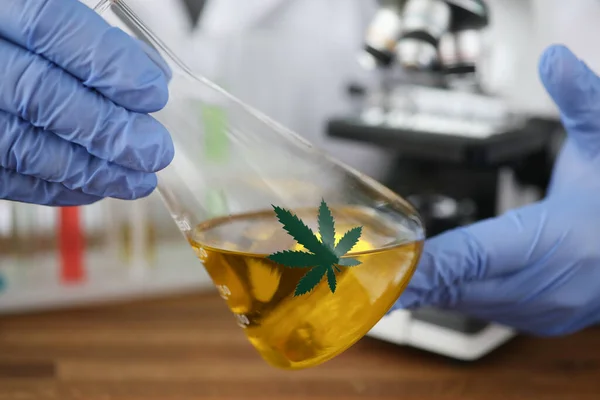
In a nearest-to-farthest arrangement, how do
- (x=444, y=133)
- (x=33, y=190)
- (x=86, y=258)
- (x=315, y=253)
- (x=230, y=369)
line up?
(x=315, y=253) → (x=33, y=190) → (x=230, y=369) → (x=444, y=133) → (x=86, y=258)

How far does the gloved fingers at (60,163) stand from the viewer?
0.65 m

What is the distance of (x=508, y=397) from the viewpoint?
2.94 feet

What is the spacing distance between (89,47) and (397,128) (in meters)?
0.77

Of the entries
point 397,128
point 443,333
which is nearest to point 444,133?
point 397,128

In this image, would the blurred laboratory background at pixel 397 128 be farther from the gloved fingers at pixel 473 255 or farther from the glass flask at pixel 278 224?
the glass flask at pixel 278 224

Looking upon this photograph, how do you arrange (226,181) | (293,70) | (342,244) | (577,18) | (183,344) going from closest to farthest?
(342,244) → (226,181) → (183,344) → (577,18) → (293,70)

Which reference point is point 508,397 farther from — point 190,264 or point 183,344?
point 190,264

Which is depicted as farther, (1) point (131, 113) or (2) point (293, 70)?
(2) point (293, 70)

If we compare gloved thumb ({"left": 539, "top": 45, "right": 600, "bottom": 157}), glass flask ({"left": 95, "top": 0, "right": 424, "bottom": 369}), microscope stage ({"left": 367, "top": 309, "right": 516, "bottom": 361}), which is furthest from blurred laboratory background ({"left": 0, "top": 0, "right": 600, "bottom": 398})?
glass flask ({"left": 95, "top": 0, "right": 424, "bottom": 369})

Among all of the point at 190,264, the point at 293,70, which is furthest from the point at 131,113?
the point at 293,70

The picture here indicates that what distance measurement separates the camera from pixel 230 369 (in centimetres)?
98

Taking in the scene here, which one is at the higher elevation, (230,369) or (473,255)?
(473,255)

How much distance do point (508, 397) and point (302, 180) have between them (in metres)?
0.44

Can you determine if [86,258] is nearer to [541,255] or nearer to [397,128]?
[397,128]
